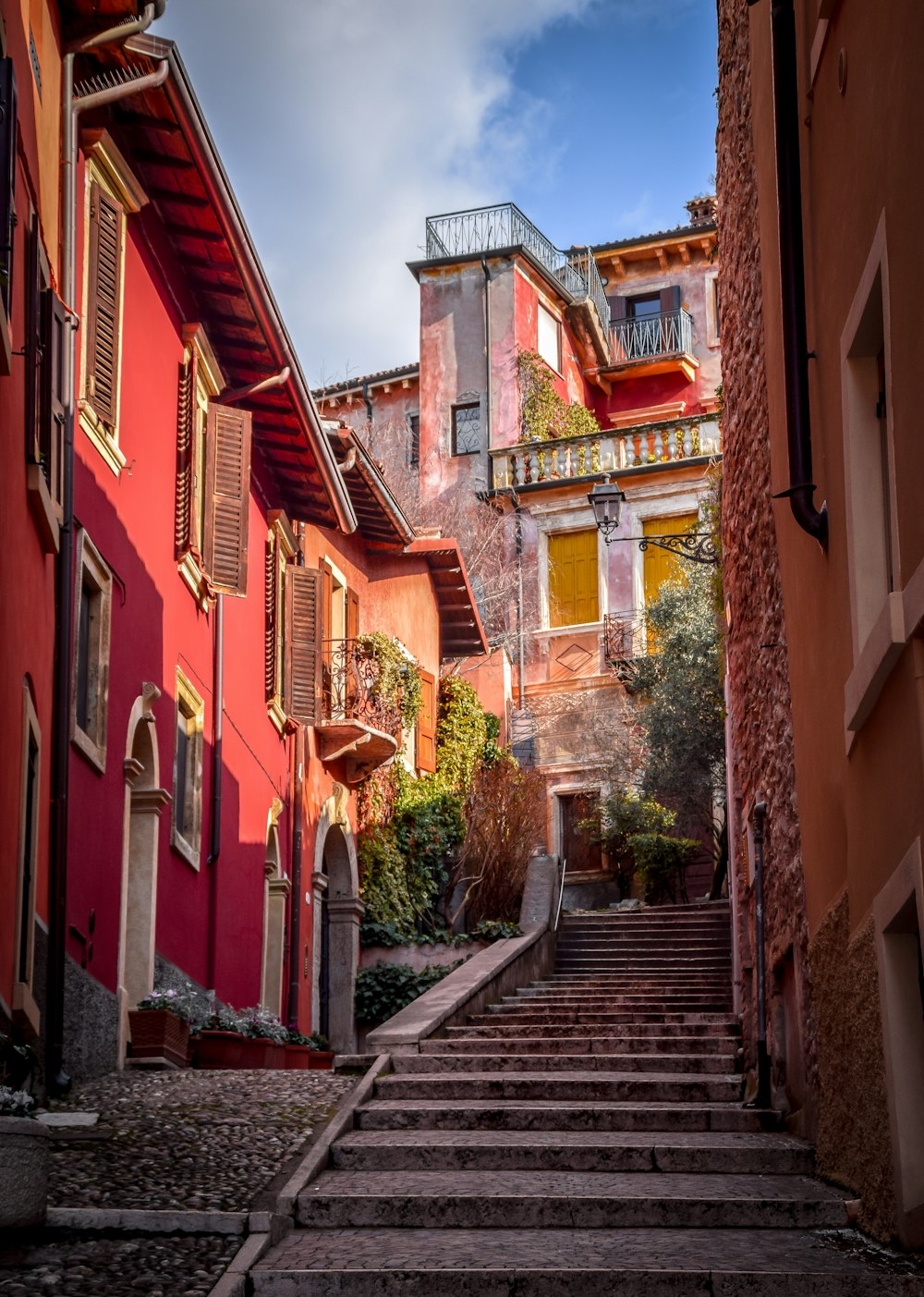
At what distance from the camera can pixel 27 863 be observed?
10.3 metres

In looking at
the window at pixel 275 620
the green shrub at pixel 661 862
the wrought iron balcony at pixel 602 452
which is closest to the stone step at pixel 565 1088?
the window at pixel 275 620

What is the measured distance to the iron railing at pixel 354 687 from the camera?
20.8 m

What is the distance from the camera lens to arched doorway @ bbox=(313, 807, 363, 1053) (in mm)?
20984

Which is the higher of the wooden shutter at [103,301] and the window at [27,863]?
the wooden shutter at [103,301]

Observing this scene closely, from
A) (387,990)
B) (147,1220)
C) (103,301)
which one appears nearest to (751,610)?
(103,301)

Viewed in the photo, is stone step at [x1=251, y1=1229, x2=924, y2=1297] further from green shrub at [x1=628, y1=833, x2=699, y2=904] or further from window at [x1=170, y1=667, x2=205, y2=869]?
green shrub at [x1=628, y1=833, x2=699, y2=904]

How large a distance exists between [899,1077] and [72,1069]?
6.61 metres

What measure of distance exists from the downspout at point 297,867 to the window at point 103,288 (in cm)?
734

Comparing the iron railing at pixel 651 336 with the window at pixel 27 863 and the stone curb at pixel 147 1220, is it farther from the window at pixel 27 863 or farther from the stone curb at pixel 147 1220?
the stone curb at pixel 147 1220

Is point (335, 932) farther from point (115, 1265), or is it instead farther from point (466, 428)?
point (466, 428)

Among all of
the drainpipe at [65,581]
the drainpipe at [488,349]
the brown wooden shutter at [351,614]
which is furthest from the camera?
the drainpipe at [488,349]

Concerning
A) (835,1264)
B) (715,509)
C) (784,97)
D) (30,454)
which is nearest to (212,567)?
(715,509)

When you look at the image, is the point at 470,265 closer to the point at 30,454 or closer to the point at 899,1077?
the point at 30,454

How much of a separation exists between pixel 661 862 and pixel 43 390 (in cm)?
1749
